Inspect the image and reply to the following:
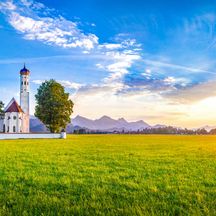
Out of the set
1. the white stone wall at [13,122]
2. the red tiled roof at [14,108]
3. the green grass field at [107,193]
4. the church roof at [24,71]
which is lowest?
the green grass field at [107,193]

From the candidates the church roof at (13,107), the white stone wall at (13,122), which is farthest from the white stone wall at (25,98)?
the white stone wall at (13,122)

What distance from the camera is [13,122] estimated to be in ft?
300

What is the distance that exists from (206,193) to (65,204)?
391cm

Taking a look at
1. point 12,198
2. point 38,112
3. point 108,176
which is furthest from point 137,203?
point 38,112

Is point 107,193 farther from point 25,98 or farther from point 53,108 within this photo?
point 25,98

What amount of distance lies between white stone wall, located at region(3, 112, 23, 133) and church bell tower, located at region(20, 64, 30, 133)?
3868 millimetres

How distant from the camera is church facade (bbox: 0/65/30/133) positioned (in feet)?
300

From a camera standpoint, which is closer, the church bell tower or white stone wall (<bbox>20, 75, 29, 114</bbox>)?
the church bell tower

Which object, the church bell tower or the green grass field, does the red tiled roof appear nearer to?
the church bell tower

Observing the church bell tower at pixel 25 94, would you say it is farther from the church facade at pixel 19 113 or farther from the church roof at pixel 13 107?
the church roof at pixel 13 107

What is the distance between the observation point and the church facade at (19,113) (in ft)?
300

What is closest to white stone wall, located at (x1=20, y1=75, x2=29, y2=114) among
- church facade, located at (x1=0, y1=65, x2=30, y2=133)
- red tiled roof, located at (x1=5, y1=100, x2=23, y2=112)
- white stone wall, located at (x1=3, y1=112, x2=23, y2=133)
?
church facade, located at (x1=0, y1=65, x2=30, y2=133)

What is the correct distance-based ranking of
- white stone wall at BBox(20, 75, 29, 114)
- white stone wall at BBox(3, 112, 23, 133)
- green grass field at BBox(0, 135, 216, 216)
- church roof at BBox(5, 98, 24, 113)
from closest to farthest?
green grass field at BBox(0, 135, 216, 216) < white stone wall at BBox(3, 112, 23, 133) < church roof at BBox(5, 98, 24, 113) < white stone wall at BBox(20, 75, 29, 114)

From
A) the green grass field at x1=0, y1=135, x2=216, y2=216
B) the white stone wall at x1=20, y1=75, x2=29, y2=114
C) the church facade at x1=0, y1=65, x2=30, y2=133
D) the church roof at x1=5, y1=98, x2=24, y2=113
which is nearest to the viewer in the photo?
the green grass field at x1=0, y1=135, x2=216, y2=216
